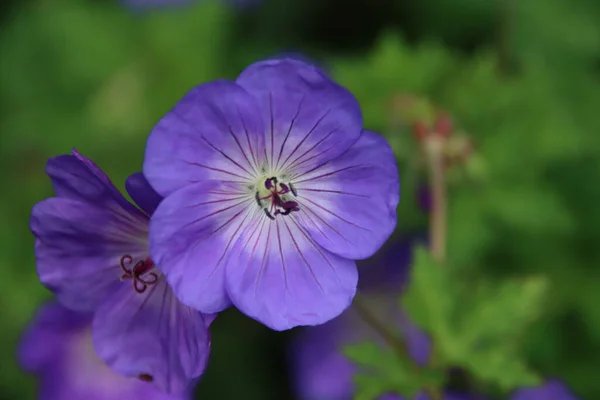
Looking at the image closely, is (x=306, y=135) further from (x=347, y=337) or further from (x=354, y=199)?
(x=347, y=337)

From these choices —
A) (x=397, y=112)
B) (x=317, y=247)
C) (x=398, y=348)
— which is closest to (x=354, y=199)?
(x=317, y=247)

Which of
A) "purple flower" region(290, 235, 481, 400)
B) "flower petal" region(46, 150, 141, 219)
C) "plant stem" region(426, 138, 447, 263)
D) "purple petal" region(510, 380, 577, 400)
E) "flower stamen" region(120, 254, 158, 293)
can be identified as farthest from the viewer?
"purple flower" region(290, 235, 481, 400)

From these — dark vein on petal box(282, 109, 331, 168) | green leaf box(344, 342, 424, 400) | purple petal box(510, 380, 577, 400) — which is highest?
dark vein on petal box(282, 109, 331, 168)

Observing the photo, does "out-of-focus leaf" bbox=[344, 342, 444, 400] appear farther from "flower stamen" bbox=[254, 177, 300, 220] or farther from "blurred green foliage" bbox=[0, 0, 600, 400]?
"flower stamen" bbox=[254, 177, 300, 220]

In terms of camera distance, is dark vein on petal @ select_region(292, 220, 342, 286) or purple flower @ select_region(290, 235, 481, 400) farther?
purple flower @ select_region(290, 235, 481, 400)

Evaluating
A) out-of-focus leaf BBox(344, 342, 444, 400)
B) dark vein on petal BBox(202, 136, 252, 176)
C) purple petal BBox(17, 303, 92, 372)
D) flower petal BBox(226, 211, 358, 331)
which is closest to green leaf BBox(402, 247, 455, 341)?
out-of-focus leaf BBox(344, 342, 444, 400)
